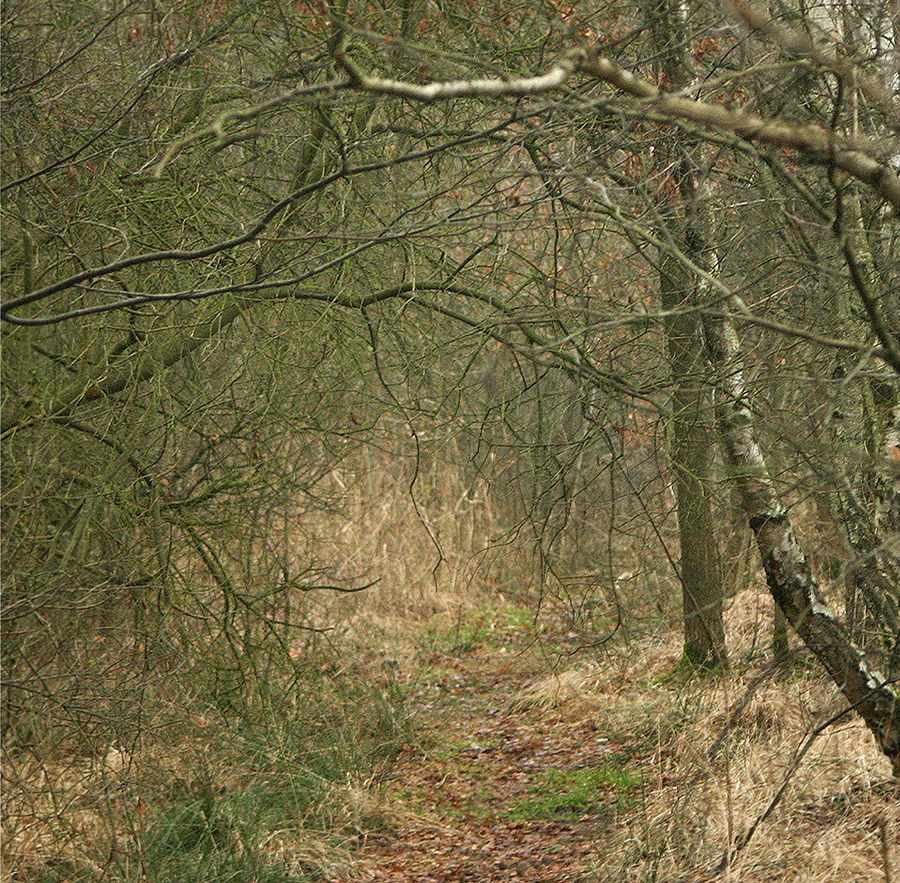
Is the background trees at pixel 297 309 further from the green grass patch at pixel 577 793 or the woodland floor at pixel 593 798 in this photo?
the green grass patch at pixel 577 793

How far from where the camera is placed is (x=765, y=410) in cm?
505

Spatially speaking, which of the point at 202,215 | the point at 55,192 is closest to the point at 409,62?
the point at 202,215

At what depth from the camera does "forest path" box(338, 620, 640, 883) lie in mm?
6164

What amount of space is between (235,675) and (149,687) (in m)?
1.12

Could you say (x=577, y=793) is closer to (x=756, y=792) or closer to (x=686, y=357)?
(x=756, y=792)

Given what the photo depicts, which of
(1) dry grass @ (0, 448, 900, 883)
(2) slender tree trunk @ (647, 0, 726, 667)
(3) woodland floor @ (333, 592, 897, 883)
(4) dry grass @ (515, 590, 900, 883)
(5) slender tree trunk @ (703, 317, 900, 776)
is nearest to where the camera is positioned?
(2) slender tree trunk @ (647, 0, 726, 667)

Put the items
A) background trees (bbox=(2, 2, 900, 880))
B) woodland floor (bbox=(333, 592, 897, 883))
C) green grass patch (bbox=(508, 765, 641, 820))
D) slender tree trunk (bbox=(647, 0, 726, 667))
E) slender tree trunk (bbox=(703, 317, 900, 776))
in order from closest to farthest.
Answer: slender tree trunk (bbox=(647, 0, 726, 667)) < background trees (bbox=(2, 2, 900, 880)) < slender tree trunk (bbox=(703, 317, 900, 776)) < woodland floor (bbox=(333, 592, 897, 883)) < green grass patch (bbox=(508, 765, 641, 820))

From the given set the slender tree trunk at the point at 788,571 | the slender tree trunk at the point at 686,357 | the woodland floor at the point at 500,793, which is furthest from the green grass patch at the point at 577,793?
the slender tree trunk at the point at 788,571

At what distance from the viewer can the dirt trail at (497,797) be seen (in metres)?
6.16

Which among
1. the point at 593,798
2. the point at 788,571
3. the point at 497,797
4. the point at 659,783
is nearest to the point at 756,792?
the point at 659,783

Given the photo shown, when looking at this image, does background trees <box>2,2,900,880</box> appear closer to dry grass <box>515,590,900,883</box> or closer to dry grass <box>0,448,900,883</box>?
dry grass <box>0,448,900,883</box>

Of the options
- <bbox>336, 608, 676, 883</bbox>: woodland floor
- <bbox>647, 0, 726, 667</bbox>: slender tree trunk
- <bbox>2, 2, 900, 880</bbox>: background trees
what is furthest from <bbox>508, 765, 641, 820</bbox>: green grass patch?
<bbox>2, 2, 900, 880</bbox>: background trees

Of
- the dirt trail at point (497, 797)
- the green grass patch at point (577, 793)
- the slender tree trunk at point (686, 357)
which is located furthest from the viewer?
the green grass patch at point (577, 793)

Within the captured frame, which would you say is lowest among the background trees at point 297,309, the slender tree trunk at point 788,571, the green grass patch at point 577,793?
the green grass patch at point 577,793
